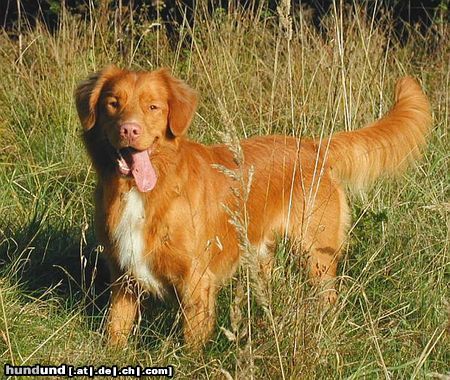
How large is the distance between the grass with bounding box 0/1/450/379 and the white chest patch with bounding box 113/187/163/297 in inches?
7.1

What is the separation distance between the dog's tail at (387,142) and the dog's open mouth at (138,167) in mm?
1060

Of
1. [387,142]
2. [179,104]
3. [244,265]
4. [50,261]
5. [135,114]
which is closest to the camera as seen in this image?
[244,265]

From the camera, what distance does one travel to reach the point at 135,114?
4.09 meters

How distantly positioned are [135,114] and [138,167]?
0.84 ft

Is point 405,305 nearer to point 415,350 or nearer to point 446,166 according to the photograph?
point 415,350

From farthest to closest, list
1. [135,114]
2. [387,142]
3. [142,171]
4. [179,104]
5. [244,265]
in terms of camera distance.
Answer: [387,142] → [179,104] → [142,171] → [135,114] → [244,265]

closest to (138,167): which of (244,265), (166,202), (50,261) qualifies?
(166,202)

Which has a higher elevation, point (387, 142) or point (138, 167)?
point (138, 167)

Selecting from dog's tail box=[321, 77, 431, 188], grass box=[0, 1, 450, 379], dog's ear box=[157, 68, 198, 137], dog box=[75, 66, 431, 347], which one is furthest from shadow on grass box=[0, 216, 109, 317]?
dog's tail box=[321, 77, 431, 188]

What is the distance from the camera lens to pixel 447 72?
22.7 ft

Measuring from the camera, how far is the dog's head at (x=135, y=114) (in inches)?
163

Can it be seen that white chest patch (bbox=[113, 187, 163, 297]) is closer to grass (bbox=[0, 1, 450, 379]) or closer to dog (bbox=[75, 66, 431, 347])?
dog (bbox=[75, 66, 431, 347])

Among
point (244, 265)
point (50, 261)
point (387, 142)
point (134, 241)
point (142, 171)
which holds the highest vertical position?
point (244, 265)

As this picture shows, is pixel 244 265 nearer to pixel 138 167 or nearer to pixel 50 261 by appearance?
pixel 138 167
